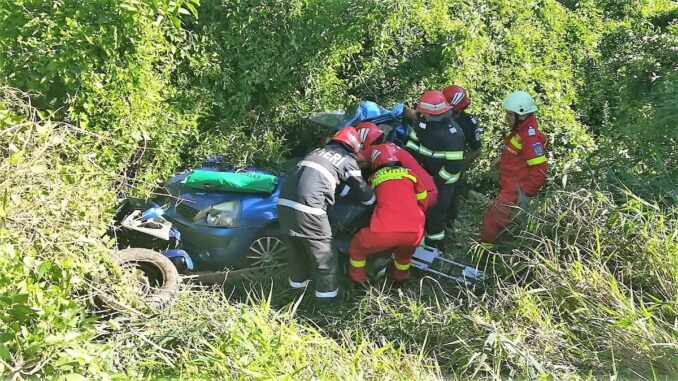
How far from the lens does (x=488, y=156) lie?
7.38m

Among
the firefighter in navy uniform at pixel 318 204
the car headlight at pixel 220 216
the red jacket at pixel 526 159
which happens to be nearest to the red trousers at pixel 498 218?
the red jacket at pixel 526 159

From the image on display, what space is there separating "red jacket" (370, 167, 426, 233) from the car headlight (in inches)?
51.7

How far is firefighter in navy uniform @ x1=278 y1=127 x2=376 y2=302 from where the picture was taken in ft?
16.7

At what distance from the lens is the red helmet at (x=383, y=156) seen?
5438 millimetres

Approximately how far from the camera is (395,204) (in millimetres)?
5305

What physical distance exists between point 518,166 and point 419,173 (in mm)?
1078

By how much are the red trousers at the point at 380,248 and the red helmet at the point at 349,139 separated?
2.50 ft

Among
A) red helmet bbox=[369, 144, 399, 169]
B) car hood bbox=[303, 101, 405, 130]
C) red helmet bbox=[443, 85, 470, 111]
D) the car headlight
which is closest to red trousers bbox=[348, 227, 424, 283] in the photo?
red helmet bbox=[369, 144, 399, 169]

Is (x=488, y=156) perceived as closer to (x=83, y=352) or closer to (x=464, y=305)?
(x=464, y=305)

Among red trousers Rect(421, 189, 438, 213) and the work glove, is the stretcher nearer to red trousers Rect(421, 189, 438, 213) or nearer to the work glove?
red trousers Rect(421, 189, 438, 213)

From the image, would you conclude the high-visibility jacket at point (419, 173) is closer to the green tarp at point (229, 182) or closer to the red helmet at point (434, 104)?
the red helmet at point (434, 104)

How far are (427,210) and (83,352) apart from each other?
3.86 metres

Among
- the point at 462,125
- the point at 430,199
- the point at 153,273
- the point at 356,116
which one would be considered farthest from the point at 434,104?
the point at 153,273

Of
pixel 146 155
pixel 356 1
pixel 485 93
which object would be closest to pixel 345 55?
pixel 356 1
